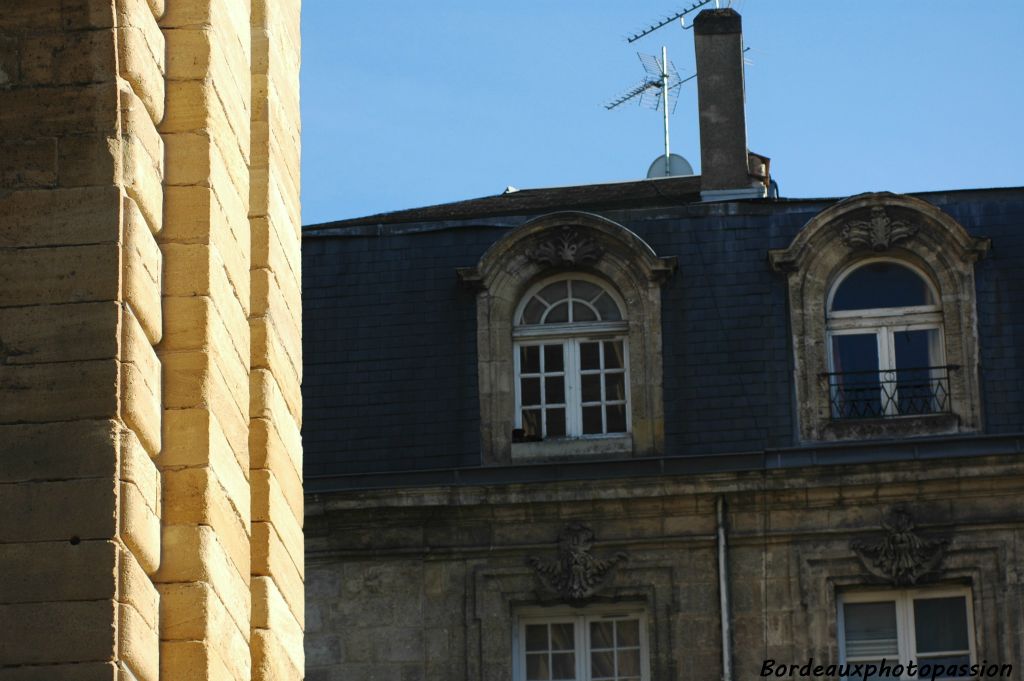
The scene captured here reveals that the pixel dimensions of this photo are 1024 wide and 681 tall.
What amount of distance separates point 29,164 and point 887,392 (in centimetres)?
1333

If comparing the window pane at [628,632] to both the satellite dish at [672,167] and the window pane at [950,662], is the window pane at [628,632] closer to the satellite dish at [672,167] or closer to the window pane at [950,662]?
the window pane at [950,662]

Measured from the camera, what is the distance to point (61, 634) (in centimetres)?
828

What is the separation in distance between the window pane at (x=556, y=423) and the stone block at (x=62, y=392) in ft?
43.1

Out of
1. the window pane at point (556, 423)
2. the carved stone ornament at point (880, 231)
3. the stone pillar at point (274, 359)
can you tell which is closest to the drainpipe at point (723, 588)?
the window pane at point (556, 423)

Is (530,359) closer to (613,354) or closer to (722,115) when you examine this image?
(613,354)

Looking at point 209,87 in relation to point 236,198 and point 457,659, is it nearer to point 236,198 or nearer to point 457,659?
point 236,198

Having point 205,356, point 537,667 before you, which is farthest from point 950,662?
point 205,356

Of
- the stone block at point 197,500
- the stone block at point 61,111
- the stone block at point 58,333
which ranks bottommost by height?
the stone block at point 197,500

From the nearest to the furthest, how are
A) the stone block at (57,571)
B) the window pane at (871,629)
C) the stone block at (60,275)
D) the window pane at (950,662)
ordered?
the stone block at (57,571) < the stone block at (60,275) < the window pane at (950,662) < the window pane at (871,629)

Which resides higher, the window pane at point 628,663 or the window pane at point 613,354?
the window pane at point 613,354

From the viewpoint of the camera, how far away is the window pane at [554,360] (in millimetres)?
21750

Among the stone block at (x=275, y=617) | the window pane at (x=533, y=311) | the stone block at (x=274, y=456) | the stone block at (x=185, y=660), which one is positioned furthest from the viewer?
the window pane at (x=533, y=311)

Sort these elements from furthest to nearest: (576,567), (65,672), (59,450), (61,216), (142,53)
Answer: (576,567) < (142,53) < (61,216) < (59,450) < (65,672)

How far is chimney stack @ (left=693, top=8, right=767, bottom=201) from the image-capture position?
23500 mm
